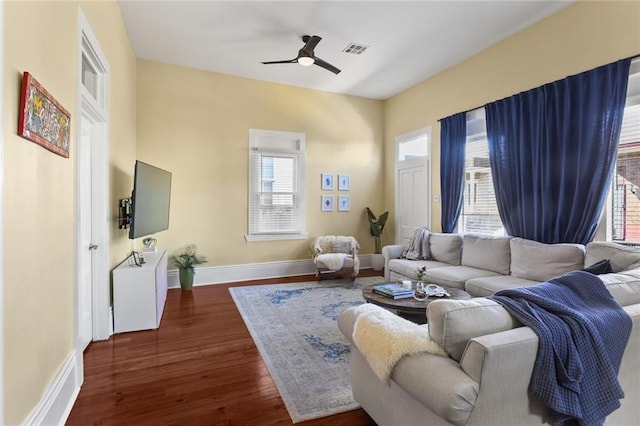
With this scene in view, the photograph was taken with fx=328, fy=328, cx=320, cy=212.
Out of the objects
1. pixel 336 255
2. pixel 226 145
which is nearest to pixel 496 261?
pixel 336 255

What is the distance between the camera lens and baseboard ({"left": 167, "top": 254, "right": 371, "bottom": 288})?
5094 mm

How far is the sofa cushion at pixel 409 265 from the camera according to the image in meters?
4.26

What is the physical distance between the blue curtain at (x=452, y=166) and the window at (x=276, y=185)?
234 centimetres

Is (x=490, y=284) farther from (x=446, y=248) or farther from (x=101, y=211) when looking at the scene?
(x=101, y=211)

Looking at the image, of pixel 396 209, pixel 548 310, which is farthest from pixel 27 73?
pixel 396 209

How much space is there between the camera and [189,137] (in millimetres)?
5070

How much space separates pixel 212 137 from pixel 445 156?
3.68 meters

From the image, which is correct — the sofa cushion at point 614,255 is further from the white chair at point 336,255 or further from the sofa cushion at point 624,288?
the white chair at point 336,255

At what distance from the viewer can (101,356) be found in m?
2.75

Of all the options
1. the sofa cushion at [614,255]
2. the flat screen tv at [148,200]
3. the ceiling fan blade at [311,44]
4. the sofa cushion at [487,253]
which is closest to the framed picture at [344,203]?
the sofa cushion at [487,253]

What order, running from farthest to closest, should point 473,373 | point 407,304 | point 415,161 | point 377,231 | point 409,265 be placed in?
point 377,231
point 415,161
point 409,265
point 407,304
point 473,373

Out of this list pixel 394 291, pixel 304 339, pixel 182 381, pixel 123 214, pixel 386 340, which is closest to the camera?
pixel 386 340

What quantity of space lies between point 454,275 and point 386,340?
2.57 m

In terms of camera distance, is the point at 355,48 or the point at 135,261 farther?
the point at 355,48
